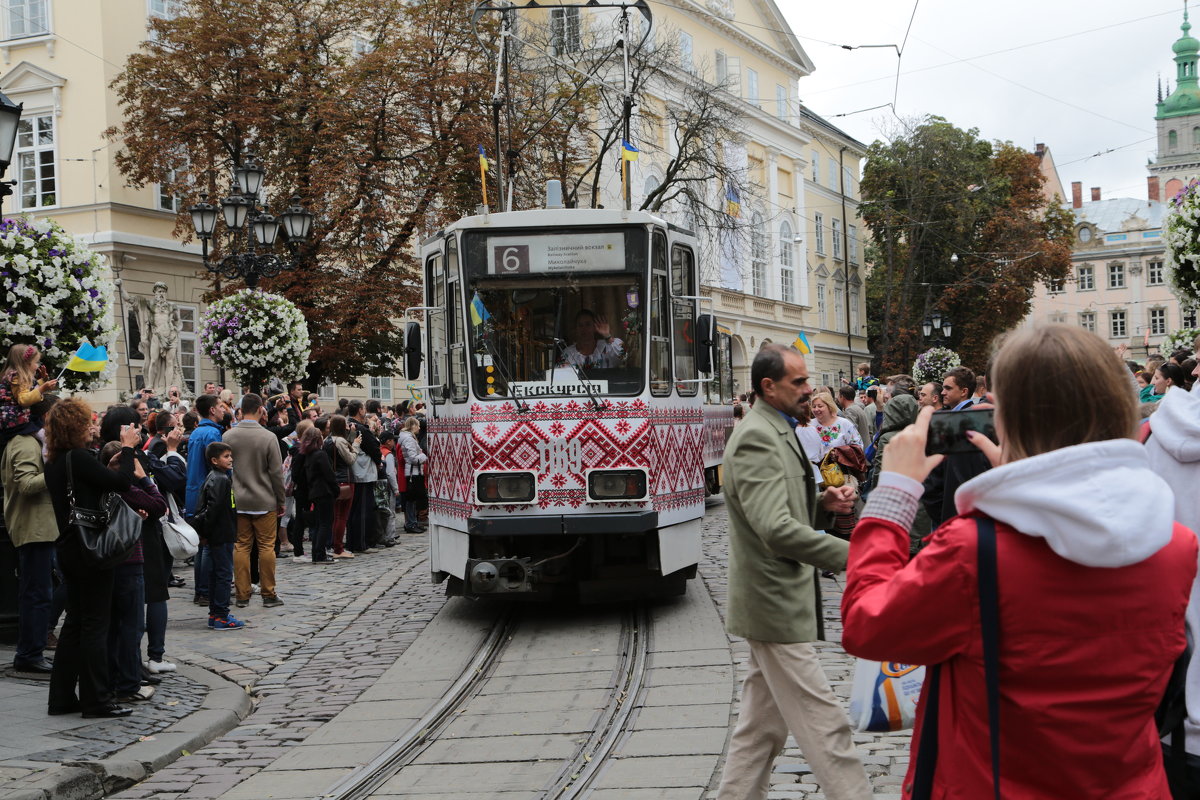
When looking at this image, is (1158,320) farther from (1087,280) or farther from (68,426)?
(68,426)

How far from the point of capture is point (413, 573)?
1488cm

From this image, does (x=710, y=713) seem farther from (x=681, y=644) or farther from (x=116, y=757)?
(x=116, y=757)

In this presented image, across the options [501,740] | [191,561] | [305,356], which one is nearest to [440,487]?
[501,740]

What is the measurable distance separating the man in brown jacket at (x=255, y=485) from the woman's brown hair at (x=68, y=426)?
151 inches

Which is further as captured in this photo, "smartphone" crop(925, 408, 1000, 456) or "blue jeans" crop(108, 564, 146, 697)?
"blue jeans" crop(108, 564, 146, 697)

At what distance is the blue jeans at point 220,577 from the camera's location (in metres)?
11.3

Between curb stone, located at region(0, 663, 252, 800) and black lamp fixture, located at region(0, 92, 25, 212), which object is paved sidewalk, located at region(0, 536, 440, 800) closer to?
curb stone, located at region(0, 663, 252, 800)

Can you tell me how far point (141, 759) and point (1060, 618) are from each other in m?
6.07

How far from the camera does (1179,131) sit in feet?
438

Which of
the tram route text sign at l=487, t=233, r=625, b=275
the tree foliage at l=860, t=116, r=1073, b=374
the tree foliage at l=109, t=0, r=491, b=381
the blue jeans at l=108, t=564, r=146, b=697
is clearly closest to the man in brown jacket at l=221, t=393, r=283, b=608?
the tram route text sign at l=487, t=233, r=625, b=275

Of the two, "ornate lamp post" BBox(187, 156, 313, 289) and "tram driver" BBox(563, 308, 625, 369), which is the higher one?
"ornate lamp post" BBox(187, 156, 313, 289)

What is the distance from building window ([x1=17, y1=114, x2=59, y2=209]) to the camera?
33062mm

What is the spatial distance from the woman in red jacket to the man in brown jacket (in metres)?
10.4

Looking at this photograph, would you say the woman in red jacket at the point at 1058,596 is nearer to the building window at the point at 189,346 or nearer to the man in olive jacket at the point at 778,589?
the man in olive jacket at the point at 778,589
